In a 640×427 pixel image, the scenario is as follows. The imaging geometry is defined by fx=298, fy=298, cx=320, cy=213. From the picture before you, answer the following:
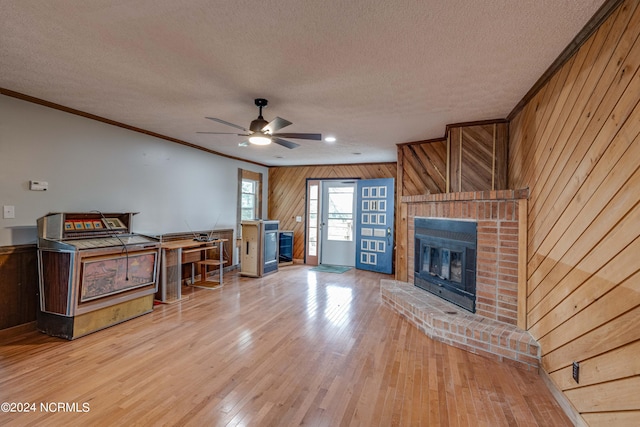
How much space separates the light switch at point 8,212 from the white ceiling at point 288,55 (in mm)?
1211

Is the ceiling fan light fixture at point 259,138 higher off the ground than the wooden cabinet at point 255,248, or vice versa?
the ceiling fan light fixture at point 259,138

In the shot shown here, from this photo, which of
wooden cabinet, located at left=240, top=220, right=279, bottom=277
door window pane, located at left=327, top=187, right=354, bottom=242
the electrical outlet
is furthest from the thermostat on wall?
door window pane, located at left=327, top=187, right=354, bottom=242

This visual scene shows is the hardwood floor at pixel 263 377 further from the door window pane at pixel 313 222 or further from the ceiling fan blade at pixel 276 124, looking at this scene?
the door window pane at pixel 313 222

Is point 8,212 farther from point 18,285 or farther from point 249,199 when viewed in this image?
point 249,199

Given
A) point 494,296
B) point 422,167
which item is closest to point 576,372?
point 494,296

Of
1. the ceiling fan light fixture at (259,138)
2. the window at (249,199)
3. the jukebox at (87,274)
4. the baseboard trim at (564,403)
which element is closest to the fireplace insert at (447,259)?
the baseboard trim at (564,403)

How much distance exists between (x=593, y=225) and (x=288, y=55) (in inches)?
92.5

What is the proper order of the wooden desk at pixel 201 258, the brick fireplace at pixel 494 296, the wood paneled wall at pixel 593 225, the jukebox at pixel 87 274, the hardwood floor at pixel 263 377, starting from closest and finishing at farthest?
the wood paneled wall at pixel 593 225 < the hardwood floor at pixel 263 377 < the brick fireplace at pixel 494 296 < the jukebox at pixel 87 274 < the wooden desk at pixel 201 258

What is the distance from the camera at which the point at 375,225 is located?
665 cm

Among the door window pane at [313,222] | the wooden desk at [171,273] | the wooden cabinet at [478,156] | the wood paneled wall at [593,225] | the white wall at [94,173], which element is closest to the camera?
the wood paneled wall at [593,225]

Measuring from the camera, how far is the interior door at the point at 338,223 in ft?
23.9

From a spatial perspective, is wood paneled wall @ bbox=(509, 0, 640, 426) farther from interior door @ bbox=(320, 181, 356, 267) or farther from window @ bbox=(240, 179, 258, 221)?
window @ bbox=(240, 179, 258, 221)

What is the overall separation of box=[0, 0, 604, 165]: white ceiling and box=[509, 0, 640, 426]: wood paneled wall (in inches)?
12.0

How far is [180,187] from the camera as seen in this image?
5.30 metres
